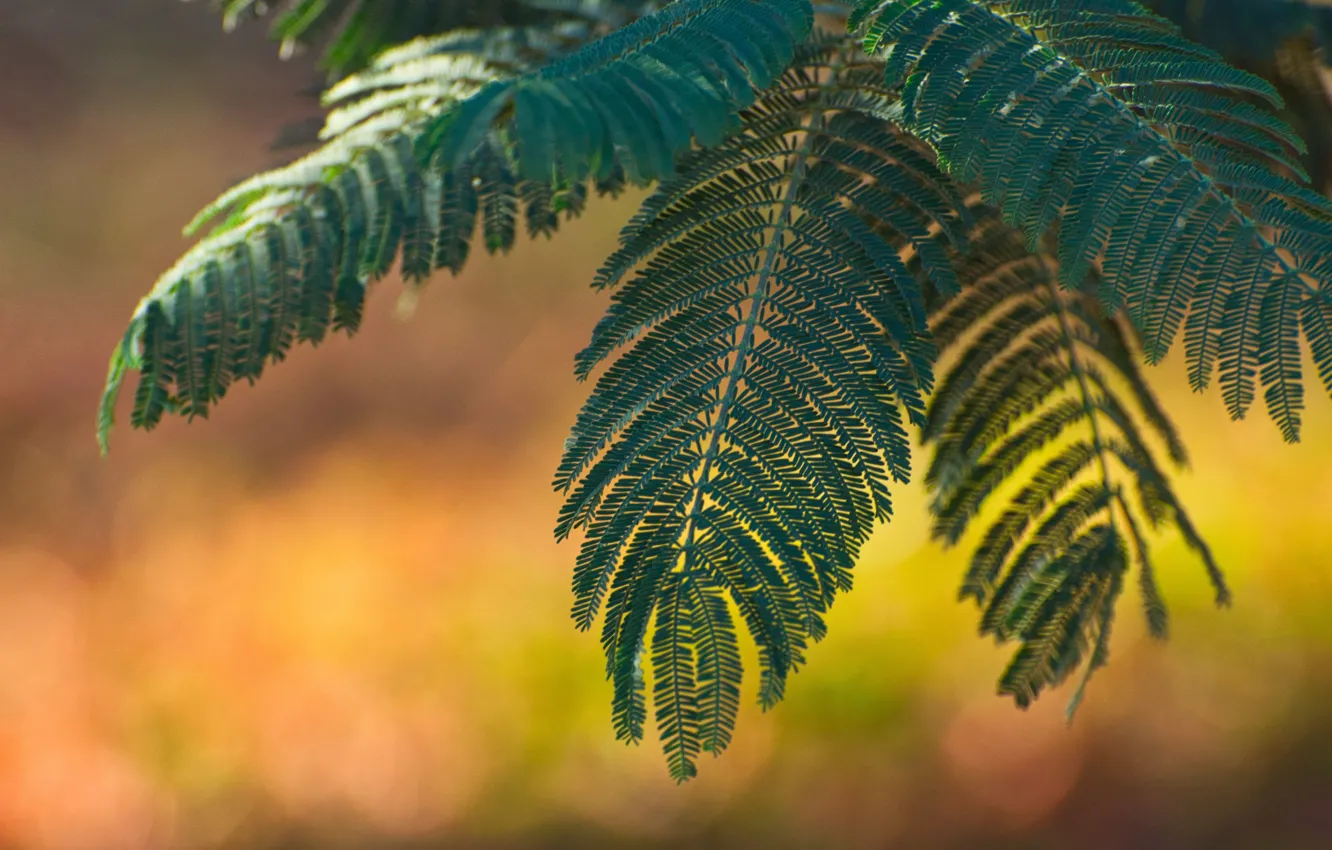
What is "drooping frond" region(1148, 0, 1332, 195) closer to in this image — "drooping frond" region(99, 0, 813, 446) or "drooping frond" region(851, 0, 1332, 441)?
"drooping frond" region(851, 0, 1332, 441)

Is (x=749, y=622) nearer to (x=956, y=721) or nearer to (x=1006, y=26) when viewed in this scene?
(x=1006, y=26)

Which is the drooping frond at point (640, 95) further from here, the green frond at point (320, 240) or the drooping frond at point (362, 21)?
the drooping frond at point (362, 21)

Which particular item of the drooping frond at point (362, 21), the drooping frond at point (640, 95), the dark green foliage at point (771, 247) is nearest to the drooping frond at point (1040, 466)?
the dark green foliage at point (771, 247)

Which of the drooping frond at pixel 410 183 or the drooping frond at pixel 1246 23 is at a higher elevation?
the drooping frond at pixel 1246 23

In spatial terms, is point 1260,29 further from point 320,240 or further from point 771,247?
point 320,240

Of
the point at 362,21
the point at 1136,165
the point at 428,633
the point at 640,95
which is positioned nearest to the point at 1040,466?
the point at 1136,165

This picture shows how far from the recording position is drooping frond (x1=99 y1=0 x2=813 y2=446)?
54 cm

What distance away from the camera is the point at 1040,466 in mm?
919

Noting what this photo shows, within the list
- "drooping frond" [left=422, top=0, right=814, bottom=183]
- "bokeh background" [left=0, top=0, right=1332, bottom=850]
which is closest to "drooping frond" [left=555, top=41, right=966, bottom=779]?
"drooping frond" [left=422, top=0, right=814, bottom=183]

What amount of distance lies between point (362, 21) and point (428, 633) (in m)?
2.12

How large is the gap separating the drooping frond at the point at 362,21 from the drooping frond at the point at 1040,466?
1.64 ft

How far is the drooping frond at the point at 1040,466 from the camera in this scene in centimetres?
87

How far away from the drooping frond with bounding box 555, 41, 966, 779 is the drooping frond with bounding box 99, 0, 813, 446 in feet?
0.31

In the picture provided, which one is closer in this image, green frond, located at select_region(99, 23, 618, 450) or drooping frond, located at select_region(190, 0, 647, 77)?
green frond, located at select_region(99, 23, 618, 450)
